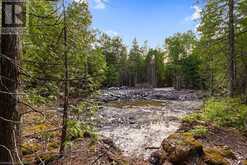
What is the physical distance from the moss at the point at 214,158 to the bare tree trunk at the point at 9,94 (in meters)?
4.24

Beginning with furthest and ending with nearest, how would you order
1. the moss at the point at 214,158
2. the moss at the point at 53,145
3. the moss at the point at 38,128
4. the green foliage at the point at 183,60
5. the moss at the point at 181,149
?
1. the green foliage at the point at 183,60
2. the moss at the point at 38,128
3. the moss at the point at 53,145
4. the moss at the point at 181,149
5. the moss at the point at 214,158

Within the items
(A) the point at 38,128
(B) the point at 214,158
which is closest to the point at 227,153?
(B) the point at 214,158

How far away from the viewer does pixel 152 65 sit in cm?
4669

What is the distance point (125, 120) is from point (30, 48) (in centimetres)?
906

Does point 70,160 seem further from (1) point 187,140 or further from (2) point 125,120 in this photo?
(2) point 125,120

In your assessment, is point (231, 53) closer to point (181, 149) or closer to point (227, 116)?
point (227, 116)

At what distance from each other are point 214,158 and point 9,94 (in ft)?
15.0

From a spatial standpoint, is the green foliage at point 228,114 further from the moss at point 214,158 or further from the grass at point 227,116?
the moss at point 214,158

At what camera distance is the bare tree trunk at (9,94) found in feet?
8.93

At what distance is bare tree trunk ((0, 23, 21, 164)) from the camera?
8.93 ft

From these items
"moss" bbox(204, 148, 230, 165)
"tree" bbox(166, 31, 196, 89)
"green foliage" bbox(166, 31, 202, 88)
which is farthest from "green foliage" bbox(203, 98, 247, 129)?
"tree" bbox(166, 31, 196, 89)

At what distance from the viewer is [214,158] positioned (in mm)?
5980

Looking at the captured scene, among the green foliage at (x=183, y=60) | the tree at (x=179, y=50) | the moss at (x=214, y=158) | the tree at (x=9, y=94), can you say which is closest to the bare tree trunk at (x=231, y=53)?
the moss at (x=214, y=158)

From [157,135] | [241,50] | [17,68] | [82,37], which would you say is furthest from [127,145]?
[241,50]
